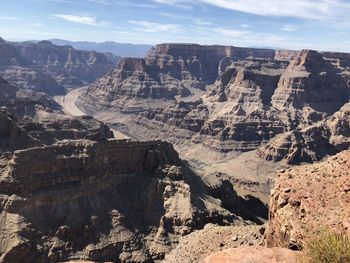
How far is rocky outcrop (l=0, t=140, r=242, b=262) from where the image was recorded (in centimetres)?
6569

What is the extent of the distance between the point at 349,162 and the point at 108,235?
3656cm

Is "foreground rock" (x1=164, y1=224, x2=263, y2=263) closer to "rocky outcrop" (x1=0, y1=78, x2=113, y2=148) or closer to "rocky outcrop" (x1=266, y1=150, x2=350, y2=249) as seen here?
"rocky outcrop" (x1=266, y1=150, x2=350, y2=249)

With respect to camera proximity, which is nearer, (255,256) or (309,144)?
(255,256)

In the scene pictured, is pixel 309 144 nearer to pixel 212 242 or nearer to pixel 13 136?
pixel 13 136

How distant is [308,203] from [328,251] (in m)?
10.2

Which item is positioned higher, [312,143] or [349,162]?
[349,162]


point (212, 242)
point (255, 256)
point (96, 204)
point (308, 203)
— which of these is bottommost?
point (96, 204)

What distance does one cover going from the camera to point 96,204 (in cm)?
7250

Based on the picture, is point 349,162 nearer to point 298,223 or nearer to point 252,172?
point 298,223

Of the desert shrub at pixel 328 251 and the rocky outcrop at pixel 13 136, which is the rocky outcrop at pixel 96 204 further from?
the desert shrub at pixel 328 251

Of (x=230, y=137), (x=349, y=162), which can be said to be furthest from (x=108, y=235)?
(x=230, y=137)

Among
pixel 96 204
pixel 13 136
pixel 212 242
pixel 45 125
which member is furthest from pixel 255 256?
pixel 45 125

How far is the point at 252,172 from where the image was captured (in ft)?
460

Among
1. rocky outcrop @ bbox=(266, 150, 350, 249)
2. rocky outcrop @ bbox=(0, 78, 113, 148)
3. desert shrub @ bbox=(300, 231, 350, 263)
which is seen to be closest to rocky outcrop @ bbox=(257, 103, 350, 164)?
rocky outcrop @ bbox=(0, 78, 113, 148)
